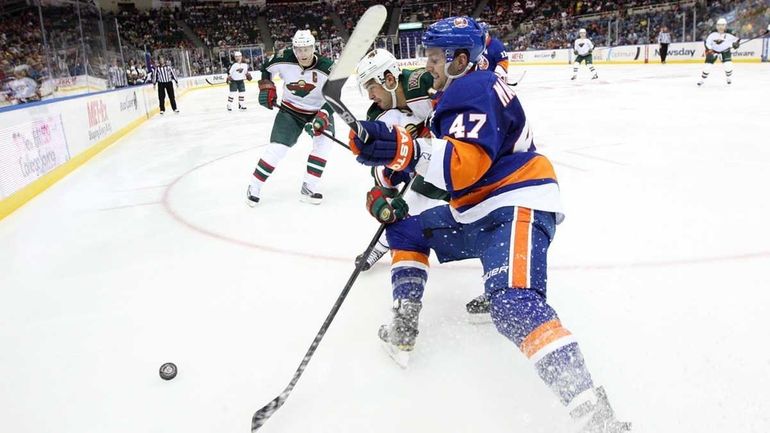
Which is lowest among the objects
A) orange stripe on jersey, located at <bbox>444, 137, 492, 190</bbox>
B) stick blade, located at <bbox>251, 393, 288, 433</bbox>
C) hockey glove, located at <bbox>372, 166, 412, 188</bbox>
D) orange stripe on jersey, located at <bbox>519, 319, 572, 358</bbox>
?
stick blade, located at <bbox>251, 393, 288, 433</bbox>

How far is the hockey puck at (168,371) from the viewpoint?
164cm

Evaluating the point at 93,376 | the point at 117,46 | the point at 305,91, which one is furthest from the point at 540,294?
the point at 117,46

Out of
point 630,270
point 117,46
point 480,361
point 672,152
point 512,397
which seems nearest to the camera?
point 512,397

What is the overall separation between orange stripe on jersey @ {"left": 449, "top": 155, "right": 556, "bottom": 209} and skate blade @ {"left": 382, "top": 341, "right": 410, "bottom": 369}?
1.68 feet

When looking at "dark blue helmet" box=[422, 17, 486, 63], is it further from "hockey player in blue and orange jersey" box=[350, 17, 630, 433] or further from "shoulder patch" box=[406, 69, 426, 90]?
"shoulder patch" box=[406, 69, 426, 90]

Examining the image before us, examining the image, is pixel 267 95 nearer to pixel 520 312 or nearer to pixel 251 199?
pixel 251 199

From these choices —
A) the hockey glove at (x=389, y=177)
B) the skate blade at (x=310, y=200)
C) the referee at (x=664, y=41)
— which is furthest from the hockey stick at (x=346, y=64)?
the referee at (x=664, y=41)

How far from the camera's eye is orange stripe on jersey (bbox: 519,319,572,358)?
123 cm

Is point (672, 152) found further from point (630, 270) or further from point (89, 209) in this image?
point (89, 209)

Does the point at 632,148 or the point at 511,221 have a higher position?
the point at 511,221

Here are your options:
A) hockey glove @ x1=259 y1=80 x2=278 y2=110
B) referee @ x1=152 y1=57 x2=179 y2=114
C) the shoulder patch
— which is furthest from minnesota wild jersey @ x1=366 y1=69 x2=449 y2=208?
referee @ x1=152 y1=57 x2=179 y2=114

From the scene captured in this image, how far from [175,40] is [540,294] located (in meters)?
26.5

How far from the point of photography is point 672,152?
4613mm

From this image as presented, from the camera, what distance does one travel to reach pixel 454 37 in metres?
1.50
